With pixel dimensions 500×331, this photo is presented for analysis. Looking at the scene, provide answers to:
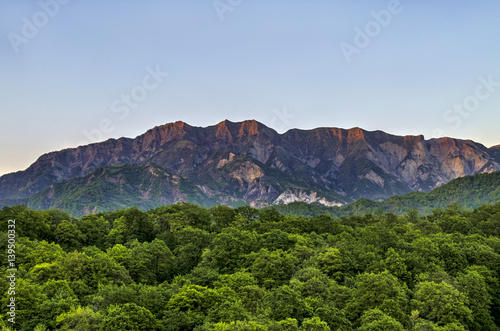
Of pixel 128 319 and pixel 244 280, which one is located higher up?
pixel 244 280

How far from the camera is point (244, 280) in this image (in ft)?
230

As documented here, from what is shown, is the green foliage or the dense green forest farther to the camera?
the dense green forest

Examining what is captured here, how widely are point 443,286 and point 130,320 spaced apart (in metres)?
49.5

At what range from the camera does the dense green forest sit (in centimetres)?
5288

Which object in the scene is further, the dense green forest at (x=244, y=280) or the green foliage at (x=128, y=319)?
the dense green forest at (x=244, y=280)

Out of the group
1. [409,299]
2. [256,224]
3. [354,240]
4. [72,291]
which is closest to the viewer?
[72,291]

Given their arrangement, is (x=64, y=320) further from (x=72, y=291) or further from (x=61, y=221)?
(x=61, y=221)

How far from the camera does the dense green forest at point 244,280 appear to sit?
173 ft

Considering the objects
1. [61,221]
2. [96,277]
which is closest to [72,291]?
[96,277]

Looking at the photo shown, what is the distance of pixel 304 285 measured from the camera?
216 feet

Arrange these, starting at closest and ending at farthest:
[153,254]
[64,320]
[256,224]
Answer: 1. [64,320]
2. [153,254]
3. [256,224]

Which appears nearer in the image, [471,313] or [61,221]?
[471,313]

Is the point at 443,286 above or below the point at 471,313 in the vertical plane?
above

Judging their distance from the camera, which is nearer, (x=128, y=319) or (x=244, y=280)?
(x=128, y=319)
